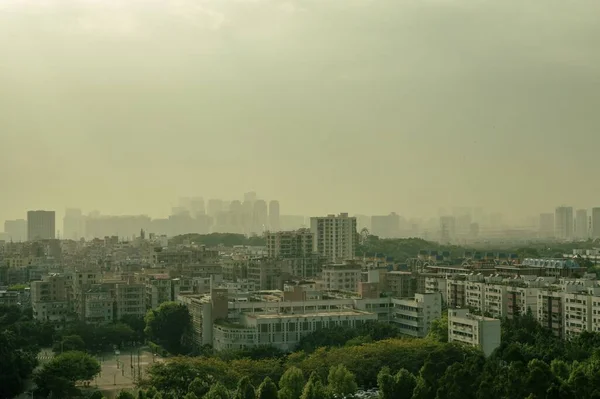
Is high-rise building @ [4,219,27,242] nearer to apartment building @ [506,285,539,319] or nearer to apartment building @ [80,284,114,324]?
apartment building @ [80,284,114,324]

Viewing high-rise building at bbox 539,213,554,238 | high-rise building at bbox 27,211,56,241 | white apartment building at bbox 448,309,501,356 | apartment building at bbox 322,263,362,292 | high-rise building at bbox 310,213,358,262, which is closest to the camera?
white apartment building at bbox 448,309,501,356

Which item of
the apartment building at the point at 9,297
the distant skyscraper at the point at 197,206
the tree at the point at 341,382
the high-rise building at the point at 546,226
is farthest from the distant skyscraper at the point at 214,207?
the tree at the point at 341,382

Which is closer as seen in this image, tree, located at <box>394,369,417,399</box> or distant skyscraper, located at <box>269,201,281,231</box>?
tree, located at <box>394,369,417,399</box>

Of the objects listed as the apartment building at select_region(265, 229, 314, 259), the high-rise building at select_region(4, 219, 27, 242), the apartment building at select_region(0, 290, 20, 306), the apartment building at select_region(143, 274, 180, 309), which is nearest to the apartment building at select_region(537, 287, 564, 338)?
the apartment building at select_region(143, 274, 180, 309)

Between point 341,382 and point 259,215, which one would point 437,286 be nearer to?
point 341,382

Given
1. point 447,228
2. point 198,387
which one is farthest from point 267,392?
point 447,228

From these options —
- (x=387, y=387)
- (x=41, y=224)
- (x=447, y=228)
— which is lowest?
(x=387, y=387)

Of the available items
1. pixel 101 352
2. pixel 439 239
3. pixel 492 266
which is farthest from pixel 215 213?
pixel 101 352
